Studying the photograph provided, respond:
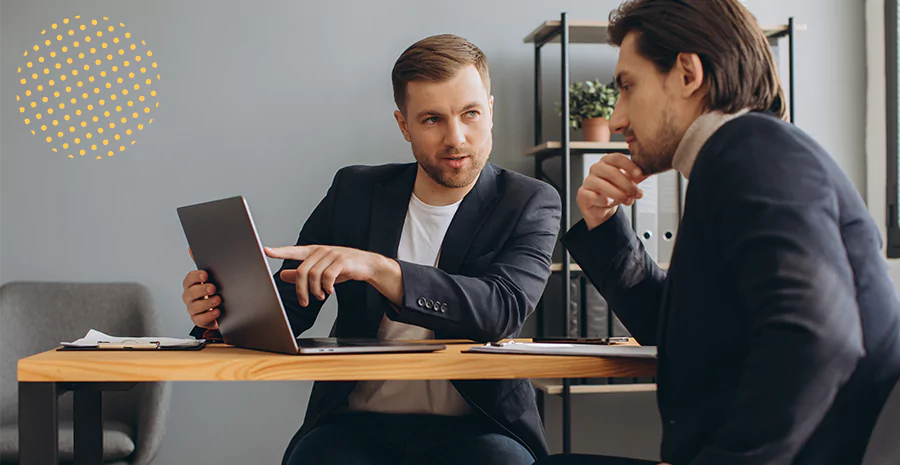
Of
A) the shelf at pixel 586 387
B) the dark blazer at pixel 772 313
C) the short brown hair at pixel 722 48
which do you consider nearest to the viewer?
the dark blazer at pixel 772 313

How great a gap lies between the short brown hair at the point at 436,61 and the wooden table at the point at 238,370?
0.70m

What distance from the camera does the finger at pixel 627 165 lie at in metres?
1.34

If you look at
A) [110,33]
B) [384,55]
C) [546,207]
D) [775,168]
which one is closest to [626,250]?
[546,207]

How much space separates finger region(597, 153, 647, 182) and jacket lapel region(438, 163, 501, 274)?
0.39m

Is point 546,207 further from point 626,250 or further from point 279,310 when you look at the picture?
point 279,310

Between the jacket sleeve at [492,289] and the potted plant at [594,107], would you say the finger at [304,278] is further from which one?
the potted plant at [594,107]

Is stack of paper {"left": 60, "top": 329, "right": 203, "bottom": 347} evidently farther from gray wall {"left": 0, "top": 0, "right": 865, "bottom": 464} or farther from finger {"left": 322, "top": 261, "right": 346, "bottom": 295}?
gray wall {"left": 0, "top": 0, "right": 865, "bottom": 464}

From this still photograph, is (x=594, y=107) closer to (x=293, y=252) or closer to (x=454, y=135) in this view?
(x=454, y=135)

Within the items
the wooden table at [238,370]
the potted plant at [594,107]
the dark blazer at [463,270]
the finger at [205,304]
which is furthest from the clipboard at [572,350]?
the potted plant at [594,107]

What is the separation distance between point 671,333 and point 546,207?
2.68 feet

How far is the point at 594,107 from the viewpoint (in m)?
2.98

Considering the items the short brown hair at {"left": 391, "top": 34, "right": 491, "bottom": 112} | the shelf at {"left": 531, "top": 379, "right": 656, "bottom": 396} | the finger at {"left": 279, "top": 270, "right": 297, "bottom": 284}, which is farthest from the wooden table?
the shelf at {"left": 531, "top": 379, "right": 656, "bottom": 396}

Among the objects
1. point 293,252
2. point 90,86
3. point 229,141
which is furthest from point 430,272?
point 90,86

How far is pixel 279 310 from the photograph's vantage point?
4.01 ft
